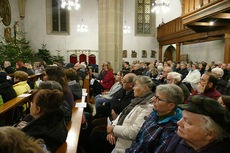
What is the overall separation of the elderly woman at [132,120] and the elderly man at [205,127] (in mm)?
822

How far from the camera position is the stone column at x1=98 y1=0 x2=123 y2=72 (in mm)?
8539

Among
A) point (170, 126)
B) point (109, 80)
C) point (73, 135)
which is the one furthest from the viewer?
point (109, 80)

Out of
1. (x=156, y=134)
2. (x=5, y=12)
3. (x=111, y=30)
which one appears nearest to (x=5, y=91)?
(x=156, y=134)

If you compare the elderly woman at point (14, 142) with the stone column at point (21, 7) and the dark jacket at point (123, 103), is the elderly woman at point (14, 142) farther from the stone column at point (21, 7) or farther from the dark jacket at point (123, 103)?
the stone column at point (21, 7)

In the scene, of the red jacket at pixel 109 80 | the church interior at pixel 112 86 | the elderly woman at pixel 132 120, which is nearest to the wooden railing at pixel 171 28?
the church interior at pixel 112 86

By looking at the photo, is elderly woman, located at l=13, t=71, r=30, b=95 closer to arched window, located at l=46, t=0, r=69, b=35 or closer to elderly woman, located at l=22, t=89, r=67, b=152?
elderly woman, located at l=22, t=89, r=67, b=152

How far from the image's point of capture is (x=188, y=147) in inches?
55.1

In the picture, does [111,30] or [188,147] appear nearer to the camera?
[188,147]

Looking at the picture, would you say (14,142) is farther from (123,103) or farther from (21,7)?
(21,7)

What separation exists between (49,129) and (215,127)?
1398mm

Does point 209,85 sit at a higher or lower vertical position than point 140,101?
higher

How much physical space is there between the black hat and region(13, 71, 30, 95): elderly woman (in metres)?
3.95

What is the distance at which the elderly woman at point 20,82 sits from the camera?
4.09 m

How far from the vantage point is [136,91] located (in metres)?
2.64
